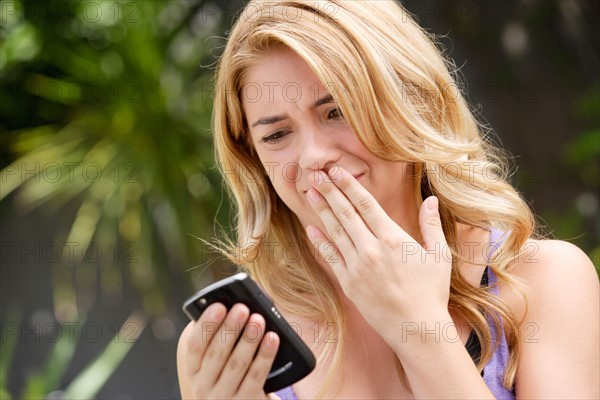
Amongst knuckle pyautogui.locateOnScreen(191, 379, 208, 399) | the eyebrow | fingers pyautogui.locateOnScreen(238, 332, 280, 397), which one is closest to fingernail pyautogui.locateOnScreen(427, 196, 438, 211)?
the eyebrow

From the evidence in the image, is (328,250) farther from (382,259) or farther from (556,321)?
(556,321)

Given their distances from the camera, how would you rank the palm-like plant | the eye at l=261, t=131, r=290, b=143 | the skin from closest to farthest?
1. the skin
2. the eye at l=261, t=131, r=290, b=143
3. the palm-like plant

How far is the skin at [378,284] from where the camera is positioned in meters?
1.67

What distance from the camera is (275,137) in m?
2.02

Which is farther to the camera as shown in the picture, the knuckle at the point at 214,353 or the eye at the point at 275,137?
the eye at the point at 275,137

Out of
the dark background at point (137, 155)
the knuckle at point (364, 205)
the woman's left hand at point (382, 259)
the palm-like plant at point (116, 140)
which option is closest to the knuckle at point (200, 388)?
the woman's left hand at point (382, 259)

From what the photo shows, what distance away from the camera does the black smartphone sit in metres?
1.60

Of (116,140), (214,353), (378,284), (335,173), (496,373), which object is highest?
(116,140)

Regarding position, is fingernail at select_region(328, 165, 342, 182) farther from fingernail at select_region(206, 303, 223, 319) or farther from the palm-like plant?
the palm-like plant

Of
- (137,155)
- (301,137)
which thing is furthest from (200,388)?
(137,155)

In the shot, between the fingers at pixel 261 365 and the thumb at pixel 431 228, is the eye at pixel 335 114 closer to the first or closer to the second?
the thumb at pixel 431 228

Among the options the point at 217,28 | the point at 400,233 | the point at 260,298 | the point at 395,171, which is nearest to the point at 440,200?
the point at 395,171

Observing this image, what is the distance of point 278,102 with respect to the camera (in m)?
1.96

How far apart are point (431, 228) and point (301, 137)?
0.36m
